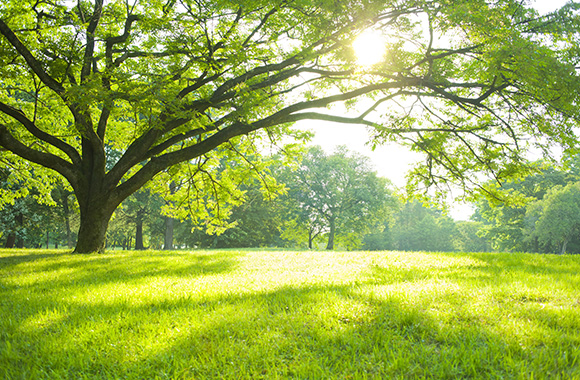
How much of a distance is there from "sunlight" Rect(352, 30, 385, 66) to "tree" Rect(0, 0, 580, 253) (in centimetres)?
23

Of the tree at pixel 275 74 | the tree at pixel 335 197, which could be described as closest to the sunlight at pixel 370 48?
the tree at pixel 275 74

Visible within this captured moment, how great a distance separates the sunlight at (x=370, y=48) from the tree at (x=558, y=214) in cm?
3219

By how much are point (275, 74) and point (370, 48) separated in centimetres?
325

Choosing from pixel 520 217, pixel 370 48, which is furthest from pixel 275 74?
pixel 520 217

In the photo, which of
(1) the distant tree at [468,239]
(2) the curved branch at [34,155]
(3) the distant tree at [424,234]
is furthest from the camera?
(3) the distant tree at [424,234]

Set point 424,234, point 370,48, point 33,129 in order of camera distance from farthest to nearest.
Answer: point 424,234
point 33,129
point 370,48

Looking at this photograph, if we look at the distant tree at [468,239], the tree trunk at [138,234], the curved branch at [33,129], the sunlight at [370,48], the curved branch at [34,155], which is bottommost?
the distant tree at [468,239]

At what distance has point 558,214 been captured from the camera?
103 feet

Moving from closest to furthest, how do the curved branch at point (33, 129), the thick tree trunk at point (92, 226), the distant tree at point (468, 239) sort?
the curved branch at point (33, 129) → the thick tree trunk at point (92, 226) → the distant tree at point (468, 239)

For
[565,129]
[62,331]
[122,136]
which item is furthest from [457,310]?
[122,136]

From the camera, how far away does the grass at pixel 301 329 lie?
262cm

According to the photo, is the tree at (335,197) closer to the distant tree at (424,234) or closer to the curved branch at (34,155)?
the distant tree at (424,234)

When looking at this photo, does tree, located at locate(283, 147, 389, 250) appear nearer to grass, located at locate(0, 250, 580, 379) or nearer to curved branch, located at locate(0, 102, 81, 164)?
curved branch, located at locate(0, 102, 81, 164)

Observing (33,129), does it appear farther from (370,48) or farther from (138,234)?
(138,234)
